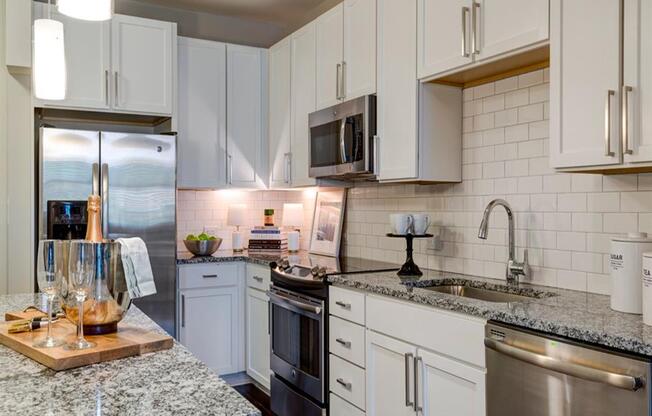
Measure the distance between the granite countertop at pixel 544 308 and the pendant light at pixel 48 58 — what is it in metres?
1.52

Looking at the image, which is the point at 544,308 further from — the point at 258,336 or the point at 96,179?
the point at 96,179

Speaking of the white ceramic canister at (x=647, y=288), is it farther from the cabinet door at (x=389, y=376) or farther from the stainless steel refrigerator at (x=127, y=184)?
the stainless steel refrigerator at (x=127, y=184)

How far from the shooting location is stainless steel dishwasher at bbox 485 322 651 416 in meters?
1.42

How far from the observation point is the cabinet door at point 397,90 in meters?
2.72

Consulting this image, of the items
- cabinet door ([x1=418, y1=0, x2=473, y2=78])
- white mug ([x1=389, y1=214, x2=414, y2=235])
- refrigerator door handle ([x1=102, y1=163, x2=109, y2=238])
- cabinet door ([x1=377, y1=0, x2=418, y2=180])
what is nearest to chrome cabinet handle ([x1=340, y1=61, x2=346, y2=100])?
cabinet door ([x1=377, y1=0, x2=418, y2=180])

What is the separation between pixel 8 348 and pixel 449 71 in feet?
6.69

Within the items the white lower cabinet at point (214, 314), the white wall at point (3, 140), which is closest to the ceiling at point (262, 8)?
the white wall at point (3, 140)

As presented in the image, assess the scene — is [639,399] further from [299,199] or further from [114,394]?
[299,199]

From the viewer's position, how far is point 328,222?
12.9 feet

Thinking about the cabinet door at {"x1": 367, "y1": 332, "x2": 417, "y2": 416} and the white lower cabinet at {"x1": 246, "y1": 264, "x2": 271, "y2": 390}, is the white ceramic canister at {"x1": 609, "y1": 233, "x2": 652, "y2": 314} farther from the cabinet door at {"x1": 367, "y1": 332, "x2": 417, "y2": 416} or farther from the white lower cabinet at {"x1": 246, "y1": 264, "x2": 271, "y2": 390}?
the white lower cabinet at {"x1": 246, "y1": 264, "x2": 271, "y2": 390}

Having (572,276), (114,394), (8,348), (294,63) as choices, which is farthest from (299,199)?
(114,394)

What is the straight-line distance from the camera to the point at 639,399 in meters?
1.39

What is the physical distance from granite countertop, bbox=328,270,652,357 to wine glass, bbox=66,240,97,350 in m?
1.27

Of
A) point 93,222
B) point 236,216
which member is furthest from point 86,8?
point 236,216
